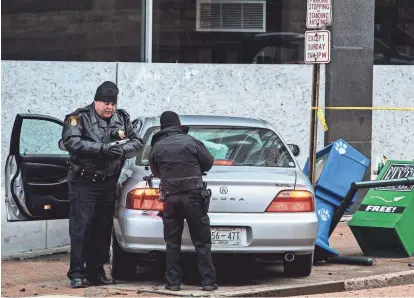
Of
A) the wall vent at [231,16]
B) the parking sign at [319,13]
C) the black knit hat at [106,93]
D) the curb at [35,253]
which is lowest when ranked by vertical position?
the curb at [35,253]

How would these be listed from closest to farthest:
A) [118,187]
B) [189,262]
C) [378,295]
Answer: [378,295] → [118,187] → [189,262]

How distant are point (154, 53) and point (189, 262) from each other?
17.1 ft

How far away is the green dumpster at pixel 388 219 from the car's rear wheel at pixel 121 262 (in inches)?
112

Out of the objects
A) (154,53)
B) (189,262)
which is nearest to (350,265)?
(189,262)

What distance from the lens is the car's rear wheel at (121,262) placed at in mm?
9398

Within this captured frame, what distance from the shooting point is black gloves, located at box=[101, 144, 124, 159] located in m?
9.04

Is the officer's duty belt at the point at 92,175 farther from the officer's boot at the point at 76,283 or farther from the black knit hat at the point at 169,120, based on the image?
the officer's boot at the point at 76,283

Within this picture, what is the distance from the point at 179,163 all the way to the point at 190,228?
21.9 inches

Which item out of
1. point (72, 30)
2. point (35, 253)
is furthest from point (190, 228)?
point (72, 30)

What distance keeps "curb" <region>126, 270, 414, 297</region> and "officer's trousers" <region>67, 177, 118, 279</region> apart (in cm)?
41

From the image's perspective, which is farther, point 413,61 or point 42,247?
point 413,61

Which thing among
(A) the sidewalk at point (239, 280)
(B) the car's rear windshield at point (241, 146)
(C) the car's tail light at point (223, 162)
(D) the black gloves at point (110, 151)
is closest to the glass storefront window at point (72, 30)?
(A) the sidewalk at point (239, 280)

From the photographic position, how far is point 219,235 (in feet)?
29.5

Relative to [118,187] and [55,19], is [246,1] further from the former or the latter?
[118,187]
